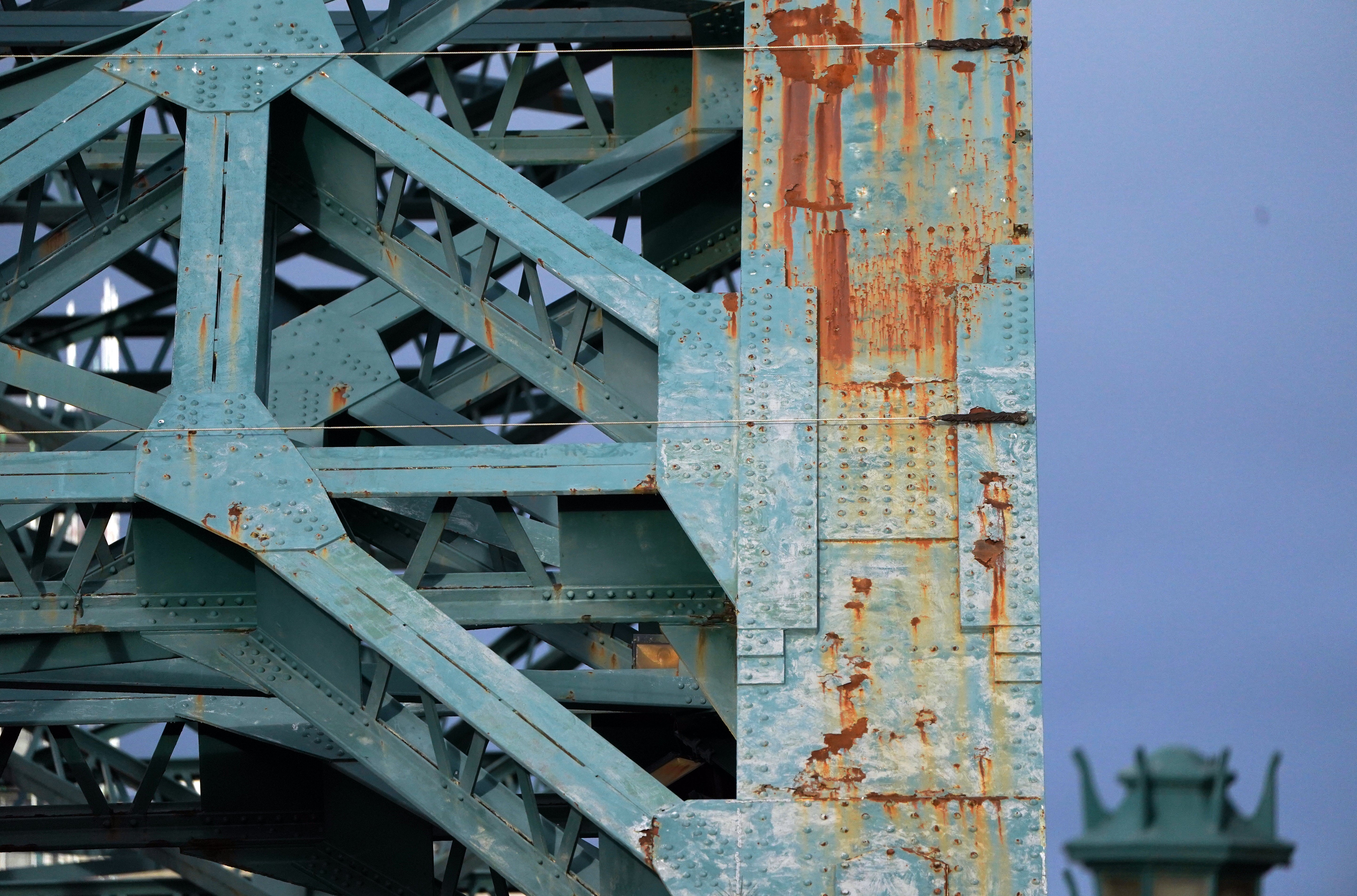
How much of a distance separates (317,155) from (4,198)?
1845 millimetres

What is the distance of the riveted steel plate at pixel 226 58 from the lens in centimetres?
1043

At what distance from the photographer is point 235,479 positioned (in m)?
9.77

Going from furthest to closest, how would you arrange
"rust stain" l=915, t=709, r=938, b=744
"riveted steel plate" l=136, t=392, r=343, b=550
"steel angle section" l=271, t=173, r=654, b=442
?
"steel angle section" l=271, t=173, r=654, b=442 → "riveted steel plate" l=136, t=392, r=343, b=550 → "rust stain" l=915, t=709, r=938, b=744

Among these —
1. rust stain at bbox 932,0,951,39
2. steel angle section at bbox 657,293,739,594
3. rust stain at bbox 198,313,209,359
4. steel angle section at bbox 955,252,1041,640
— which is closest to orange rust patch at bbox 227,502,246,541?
rust stain at bbox 198,313,209,359

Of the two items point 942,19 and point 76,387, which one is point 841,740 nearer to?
point 942,19

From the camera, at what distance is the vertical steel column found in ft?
30.1

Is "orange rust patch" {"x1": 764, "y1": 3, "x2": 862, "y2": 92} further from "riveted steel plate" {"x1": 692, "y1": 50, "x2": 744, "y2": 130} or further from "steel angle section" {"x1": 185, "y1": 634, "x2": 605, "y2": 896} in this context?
"steel angle section" {"x1": 185, "y1": 634, "x2": 605, "y2": 896}

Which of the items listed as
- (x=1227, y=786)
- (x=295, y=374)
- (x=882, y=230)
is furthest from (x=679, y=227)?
(x=1227, y=786)

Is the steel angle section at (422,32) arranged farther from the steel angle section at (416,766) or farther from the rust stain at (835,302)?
the steel angle section at (416,766)

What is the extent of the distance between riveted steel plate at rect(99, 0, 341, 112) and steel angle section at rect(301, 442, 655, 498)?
88.5 inches

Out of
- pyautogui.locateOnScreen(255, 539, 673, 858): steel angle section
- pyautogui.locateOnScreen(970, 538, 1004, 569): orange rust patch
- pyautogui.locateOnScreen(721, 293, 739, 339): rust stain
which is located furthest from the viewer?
pyautogui.locateOnScreen(721, 293, 739, 339): rust stain

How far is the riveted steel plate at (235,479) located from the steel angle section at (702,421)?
184cm

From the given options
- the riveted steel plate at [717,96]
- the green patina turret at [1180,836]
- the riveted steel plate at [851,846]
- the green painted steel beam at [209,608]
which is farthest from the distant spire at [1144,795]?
the riveted steel plate at [717,96]

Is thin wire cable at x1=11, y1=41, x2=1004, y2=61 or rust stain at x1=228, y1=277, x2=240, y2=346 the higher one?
thin wire cable at x1=11, y1=41, x2=1004, y2=61
